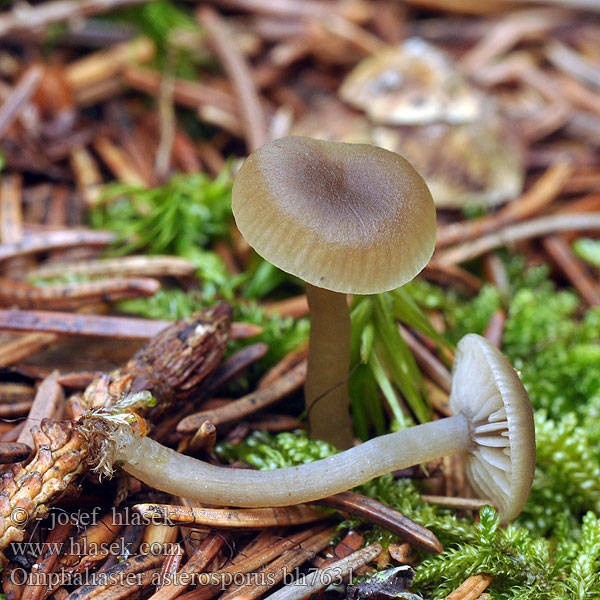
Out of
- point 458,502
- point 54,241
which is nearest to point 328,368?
point 458,502

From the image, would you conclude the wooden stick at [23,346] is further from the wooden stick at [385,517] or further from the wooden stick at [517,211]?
the wooden stick at [517,211]

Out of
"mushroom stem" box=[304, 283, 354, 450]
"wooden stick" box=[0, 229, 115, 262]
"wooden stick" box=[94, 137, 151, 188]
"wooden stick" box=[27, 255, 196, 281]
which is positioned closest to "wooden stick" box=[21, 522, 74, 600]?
"mushroom stem" box=[304, 283, 354, 450]

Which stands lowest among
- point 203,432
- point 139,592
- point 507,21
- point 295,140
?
point 139,592

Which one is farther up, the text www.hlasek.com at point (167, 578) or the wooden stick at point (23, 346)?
the wooden stick at point (23, 346)

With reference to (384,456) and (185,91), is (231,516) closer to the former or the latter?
(384,456)

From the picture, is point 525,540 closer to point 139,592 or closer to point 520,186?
point 139,592

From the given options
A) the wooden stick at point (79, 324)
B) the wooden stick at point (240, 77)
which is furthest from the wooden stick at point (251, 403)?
the wooden stick at point (240, 77)

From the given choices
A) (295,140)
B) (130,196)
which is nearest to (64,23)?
(130,196)
